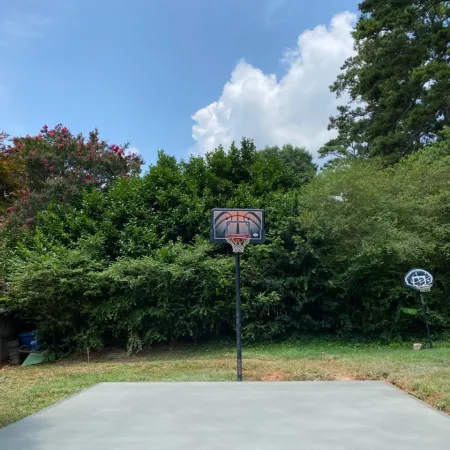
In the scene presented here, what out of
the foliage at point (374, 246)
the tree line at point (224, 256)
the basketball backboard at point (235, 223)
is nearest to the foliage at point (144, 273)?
the tree line at point (224, 256)

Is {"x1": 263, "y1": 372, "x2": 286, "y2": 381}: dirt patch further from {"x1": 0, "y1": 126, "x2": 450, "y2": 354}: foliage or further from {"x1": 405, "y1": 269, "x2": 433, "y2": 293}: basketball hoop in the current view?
{"x1": 405, "y1": 269, "x2": 433, "y2": 293}: basketball hoop

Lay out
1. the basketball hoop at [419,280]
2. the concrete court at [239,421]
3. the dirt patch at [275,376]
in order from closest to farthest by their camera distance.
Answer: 1. the concrete court at [239,421]
2. the dirt patch at [275,376]
3. the basketball hoop at [419,280]

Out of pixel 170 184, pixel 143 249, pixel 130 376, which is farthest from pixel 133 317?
pixel 170 184

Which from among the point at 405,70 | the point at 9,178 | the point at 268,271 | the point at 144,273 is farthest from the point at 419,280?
the point at 405,70

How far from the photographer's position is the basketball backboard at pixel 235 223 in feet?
22.4

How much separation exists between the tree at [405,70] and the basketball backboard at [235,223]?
9148 mm

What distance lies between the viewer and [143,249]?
10.5m

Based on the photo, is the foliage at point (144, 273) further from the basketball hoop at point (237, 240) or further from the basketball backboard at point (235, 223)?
the basketball hoop at point (237, 240)

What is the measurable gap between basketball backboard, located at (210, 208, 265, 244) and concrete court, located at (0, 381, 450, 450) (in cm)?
242

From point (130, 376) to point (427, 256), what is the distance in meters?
7.06

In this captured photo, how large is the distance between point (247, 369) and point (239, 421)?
3.26 meters

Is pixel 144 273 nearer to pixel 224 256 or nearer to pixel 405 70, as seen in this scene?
pixel 224 256

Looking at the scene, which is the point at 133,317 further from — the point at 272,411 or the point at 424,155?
the point at 424,155

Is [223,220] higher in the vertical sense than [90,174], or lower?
lower
